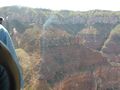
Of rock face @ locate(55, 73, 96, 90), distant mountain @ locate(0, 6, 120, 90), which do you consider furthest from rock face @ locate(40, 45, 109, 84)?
rock face @ locate(55, 73, 96, 90)

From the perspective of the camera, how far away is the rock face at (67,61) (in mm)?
28844

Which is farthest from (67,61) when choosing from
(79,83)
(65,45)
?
(79,83)

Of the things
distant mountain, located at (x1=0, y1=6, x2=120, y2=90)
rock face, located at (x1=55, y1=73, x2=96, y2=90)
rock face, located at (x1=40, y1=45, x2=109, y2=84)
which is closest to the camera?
rock face, located at (x1=55, y1=73, x2=96, y2=90)

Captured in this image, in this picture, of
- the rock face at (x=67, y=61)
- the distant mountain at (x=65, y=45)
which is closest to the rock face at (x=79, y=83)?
the distant mountain at (x=65, y=45)

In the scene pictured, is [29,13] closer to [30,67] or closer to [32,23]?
[32,23]

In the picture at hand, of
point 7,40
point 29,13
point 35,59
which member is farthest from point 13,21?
point 7,40

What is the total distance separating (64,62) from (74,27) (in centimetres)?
1279

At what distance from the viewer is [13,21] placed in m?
36.4

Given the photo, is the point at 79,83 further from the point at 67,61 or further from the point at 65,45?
the point at 65,45

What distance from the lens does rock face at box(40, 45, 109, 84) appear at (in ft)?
94.6

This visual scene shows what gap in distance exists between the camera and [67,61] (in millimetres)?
31828

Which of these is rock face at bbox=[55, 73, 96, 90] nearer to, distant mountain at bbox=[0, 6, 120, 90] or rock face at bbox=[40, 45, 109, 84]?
distant mountain at bbox=[0, 6, 120, 90]

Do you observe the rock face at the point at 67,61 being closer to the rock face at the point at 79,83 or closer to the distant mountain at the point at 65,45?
the distant mountain at the point at 65,45

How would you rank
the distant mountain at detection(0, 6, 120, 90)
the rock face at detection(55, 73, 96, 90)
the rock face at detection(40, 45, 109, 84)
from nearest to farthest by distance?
1. the rock face at detection(55, 73, 96, 90)
2. the rock face at detection(40, 45, 109, 84)
3. the distant mountain at detection(0, 6, 120, 90)
